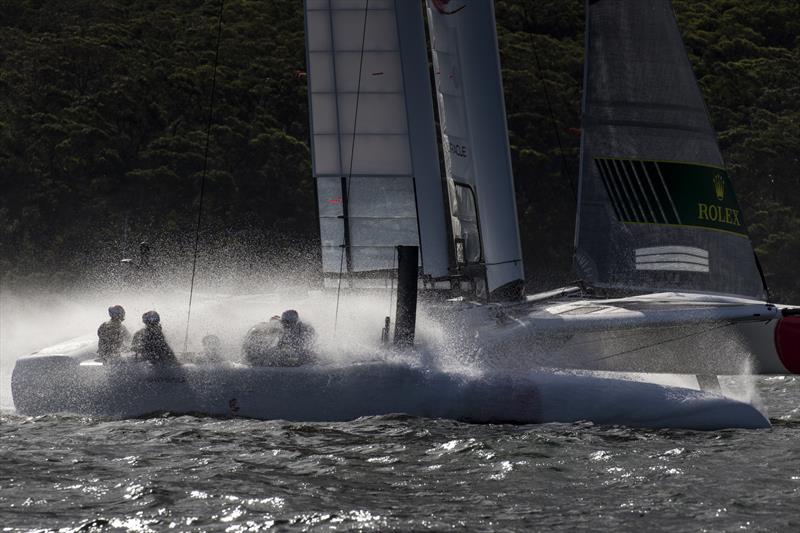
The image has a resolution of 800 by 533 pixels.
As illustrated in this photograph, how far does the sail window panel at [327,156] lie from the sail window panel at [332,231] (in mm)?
607

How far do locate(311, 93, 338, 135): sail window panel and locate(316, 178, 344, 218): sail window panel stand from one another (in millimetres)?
641

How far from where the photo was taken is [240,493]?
341 inches

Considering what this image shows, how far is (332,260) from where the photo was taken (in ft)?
51.6

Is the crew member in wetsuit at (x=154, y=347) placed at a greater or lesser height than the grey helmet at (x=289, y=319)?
lesser

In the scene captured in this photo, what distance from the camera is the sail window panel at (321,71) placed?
15.4 meters

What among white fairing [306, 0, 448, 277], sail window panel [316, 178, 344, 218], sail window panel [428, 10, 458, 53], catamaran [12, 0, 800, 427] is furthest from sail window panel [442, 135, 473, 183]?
sail window panel [316, 178, 344, 218]

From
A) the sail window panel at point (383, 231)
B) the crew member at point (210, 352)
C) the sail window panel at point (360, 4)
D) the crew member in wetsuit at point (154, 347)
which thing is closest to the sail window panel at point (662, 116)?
the sail window panel at point (383, 231)

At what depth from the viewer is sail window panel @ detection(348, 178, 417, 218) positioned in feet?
50.2

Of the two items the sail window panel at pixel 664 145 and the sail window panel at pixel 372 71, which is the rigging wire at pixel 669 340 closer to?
the sail window panel at pixel 664 145

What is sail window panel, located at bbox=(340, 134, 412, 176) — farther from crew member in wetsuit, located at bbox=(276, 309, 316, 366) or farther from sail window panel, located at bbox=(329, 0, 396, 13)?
crew member in wetsuit, located at bbox=(276, 309, 316, 366)

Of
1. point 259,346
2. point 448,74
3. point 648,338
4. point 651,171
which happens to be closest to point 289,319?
point 259,346

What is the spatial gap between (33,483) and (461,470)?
10.6 feet

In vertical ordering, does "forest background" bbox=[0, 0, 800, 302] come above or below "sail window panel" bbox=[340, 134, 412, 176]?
above

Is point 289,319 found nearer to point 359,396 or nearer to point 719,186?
point 359,396
